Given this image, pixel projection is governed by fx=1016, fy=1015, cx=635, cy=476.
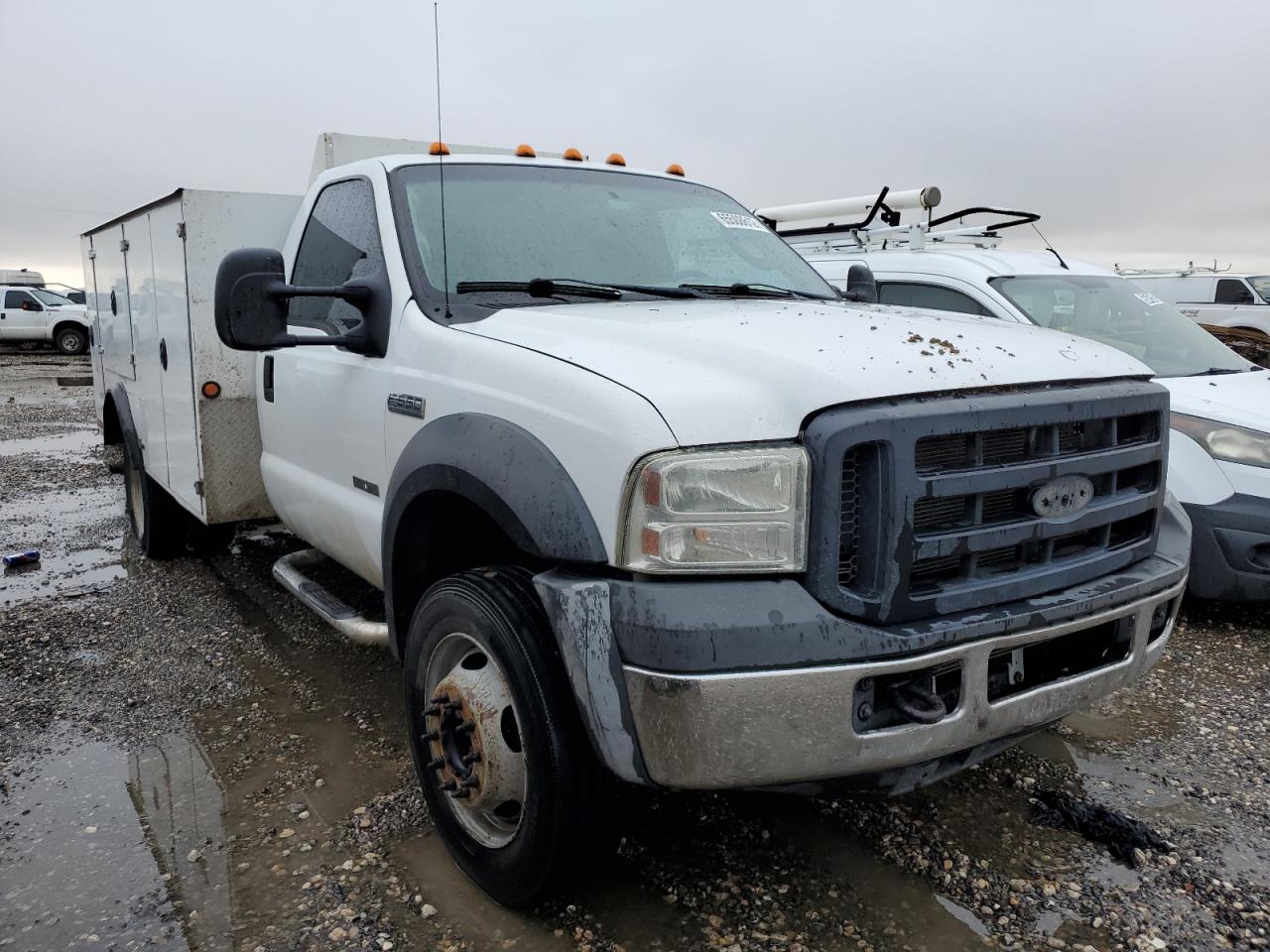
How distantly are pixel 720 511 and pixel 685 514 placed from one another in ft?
0.26

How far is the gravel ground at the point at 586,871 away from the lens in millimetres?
2629

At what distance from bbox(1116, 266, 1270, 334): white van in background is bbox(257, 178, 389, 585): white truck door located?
1638cm

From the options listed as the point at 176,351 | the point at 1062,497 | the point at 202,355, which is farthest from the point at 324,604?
the point at 1062,497

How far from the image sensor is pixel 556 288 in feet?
10.4

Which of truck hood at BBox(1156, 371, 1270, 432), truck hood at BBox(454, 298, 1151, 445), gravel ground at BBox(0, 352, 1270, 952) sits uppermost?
truck hood at BBox(454, 298, 1151, 445)

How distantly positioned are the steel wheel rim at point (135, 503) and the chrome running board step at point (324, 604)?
6.88ft

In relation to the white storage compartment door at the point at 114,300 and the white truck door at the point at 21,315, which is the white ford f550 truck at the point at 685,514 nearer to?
the white storage compartment door at the point at 114,300

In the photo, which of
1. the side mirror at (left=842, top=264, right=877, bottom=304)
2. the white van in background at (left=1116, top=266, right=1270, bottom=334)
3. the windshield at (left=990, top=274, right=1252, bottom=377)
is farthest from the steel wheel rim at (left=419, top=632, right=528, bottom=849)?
the white van in background at (left=1116, top=266, right=1270, bottom=334)

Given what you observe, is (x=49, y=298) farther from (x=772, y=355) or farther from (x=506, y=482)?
(x=772, y=355)

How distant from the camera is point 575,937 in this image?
2584mm

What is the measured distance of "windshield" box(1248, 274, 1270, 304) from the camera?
17403mm

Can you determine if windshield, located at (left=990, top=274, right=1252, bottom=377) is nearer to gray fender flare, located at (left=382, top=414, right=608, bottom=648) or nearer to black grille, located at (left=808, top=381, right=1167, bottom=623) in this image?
black grille, located at (left=808, top=381, right=1167, bottom=623)

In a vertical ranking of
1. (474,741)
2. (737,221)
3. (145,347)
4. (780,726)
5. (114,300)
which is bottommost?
(474,741)

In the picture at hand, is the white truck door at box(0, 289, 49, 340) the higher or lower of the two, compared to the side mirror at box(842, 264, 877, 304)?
lower
